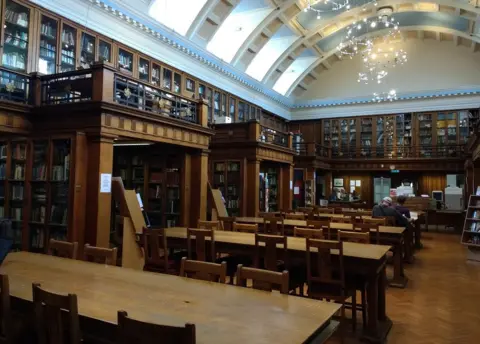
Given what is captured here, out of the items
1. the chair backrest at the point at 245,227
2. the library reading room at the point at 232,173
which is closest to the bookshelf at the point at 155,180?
the library reading room at the point at 232,173

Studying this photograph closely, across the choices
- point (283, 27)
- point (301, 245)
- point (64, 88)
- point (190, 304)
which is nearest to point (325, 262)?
point (301, 245)

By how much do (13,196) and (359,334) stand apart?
570 cm

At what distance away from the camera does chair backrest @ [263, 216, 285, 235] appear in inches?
251

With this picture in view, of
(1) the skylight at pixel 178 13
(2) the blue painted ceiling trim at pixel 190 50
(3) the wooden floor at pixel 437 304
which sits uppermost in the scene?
(1) the skylight at pixel 178 13

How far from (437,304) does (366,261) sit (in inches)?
81.6

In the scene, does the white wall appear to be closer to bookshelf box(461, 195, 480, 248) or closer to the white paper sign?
bookshelf box(461, 195, 480, 248)

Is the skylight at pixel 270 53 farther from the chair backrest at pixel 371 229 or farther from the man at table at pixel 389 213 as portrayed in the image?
the chair backrest at pixel 371 229

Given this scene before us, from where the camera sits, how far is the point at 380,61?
1700 centimetres

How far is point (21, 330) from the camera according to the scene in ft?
7.91

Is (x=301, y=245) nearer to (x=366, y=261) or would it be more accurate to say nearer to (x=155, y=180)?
(x=366, y=261)

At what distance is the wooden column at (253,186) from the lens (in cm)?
945

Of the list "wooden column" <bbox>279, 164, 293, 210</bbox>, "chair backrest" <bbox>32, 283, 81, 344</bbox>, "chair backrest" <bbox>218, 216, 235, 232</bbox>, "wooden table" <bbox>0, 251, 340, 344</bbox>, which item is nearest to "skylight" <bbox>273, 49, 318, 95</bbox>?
"wooden column" <bbox>279, 164, 293, 210</bbox>

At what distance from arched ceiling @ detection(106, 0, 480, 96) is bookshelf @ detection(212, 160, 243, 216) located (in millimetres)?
4421

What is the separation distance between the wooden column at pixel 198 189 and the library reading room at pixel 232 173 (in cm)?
4
